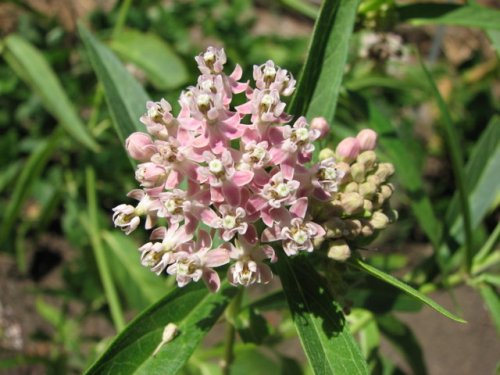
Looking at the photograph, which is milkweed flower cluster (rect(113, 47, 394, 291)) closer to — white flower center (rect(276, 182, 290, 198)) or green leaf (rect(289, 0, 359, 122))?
white flower center (rect(276, 182, 290, 198))

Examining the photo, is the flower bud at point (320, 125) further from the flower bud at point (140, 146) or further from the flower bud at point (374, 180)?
the flower bud at point (140, 146)

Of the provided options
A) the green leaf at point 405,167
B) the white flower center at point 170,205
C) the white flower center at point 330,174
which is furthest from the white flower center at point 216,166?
the green leaf at point 405,167

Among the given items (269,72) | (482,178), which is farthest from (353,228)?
(482,178)

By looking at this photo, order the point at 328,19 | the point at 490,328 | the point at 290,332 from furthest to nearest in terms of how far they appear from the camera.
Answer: the point at 490,328 → the point at 290,332 → the point at 328,19

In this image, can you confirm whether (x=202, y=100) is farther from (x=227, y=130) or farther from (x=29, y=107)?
(x=29, y=107)

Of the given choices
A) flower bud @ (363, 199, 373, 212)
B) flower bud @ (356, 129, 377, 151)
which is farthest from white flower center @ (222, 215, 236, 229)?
flower bud @ (356, 129, 377, 151)

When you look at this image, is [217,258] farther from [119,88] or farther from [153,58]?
[153,58]

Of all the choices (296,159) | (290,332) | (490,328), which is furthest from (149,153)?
(490,328)
